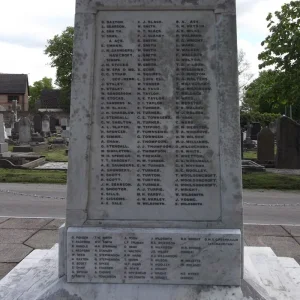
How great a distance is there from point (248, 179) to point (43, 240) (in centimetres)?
966

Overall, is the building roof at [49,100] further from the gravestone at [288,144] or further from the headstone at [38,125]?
the gravestone at [288,144]

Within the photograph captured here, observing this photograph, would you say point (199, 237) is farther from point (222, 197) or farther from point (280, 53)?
point (280, 53)

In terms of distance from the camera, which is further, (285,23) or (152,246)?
(285,23)

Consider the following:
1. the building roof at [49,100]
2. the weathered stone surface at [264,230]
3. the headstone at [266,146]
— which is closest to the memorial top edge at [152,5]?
the weathered stone surface at [264,230]

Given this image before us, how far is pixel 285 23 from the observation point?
49.5 ft

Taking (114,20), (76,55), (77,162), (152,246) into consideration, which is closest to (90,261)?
(152,246)

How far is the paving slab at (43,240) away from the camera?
6289mm

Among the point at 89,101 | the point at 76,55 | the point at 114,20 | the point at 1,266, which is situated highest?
the point at 114,20

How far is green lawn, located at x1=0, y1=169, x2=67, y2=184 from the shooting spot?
563 inches

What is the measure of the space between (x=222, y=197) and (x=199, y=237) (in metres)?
0.42

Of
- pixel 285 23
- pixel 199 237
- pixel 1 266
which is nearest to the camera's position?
pixel 199 237

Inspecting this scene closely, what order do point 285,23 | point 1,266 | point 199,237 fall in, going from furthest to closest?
point 285,23 → point 1,266 → point 199,237

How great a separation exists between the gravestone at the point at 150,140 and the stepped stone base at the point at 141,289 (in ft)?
0.26

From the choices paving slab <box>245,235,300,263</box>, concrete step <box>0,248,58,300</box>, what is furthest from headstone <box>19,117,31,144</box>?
concrete step <box>0,248,58,300</box>
